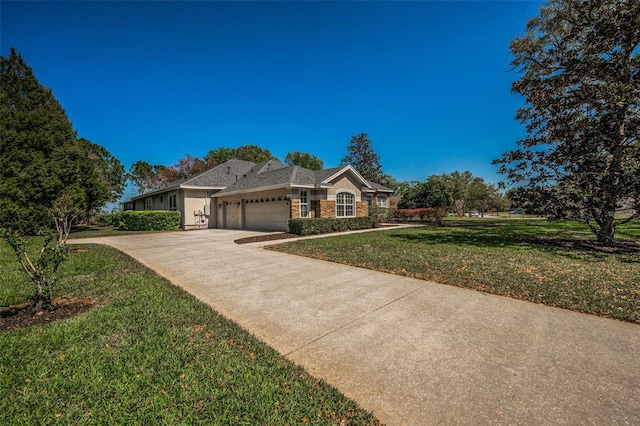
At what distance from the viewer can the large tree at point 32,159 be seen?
1520 cm

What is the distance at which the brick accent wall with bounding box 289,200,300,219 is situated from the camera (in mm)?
15672

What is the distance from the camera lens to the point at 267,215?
17.9 metres

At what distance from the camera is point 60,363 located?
2.68 metres

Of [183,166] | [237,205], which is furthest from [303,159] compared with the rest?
[237,205]

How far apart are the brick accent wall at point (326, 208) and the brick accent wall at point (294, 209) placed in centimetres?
136

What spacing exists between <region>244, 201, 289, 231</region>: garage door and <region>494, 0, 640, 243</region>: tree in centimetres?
1157

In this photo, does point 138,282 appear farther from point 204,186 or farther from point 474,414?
point 204,186

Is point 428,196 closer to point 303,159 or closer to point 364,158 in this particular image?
point 364,158

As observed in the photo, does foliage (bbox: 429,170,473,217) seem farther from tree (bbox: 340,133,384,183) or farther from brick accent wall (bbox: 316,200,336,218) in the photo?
brick accent wall (bbox: 316,200,336,218)

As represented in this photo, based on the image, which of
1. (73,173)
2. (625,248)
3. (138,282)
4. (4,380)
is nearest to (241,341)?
(4,380)

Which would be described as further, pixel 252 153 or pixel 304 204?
pixel 252 153

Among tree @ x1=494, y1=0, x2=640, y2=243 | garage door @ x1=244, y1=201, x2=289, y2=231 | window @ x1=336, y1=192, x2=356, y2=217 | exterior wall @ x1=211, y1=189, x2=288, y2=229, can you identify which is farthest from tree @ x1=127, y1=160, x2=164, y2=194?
tree @ x1=494, y1=0, x2=640, y2=243

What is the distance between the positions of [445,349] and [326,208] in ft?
45.4

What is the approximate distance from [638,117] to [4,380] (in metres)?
15.5
